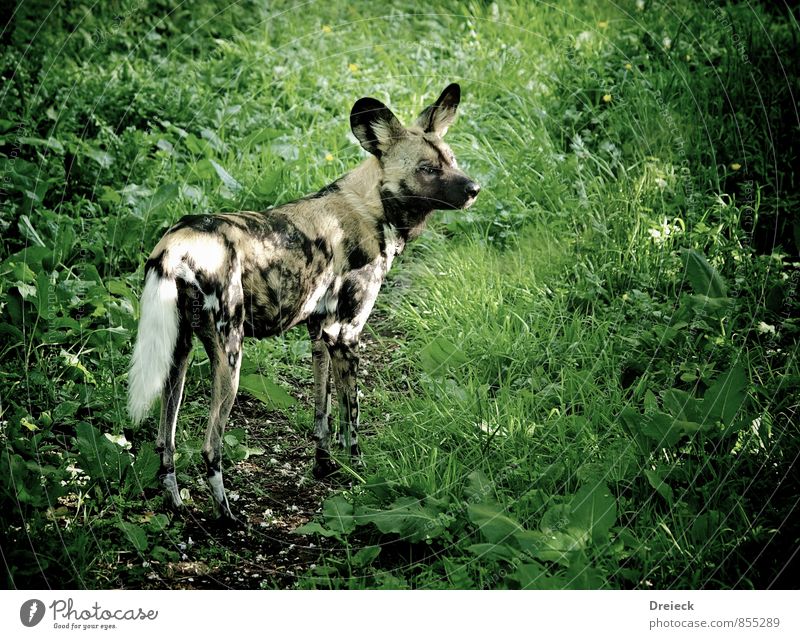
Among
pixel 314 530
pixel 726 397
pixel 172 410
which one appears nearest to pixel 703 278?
pixel 726 397

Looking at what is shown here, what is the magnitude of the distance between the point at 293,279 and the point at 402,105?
290 centimetres

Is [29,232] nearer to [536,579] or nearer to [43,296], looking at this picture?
[43,296]

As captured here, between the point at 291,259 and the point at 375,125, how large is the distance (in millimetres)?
863

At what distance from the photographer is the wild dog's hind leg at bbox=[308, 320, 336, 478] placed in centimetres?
486

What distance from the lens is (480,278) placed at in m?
5.79

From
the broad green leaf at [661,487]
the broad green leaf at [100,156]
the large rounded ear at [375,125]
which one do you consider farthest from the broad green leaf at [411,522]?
the broad green leaf at [100,156]

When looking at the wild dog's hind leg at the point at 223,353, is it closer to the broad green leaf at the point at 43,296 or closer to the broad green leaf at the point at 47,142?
the broad green leaf at the point at 43,296

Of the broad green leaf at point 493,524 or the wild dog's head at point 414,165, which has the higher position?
the wild dog's head at point 414,165

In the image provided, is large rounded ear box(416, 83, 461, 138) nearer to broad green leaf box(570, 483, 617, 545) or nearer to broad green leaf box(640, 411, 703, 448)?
broad green leaf box(640, 411, 703, 448)

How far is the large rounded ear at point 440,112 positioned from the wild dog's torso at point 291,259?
0.39 meters
